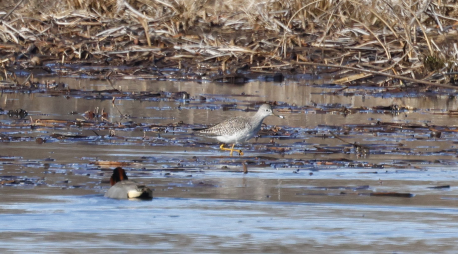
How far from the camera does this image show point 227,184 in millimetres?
9828

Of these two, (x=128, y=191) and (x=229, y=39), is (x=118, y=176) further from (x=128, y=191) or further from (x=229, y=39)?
(x=229, y=39)

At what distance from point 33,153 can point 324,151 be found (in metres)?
3.17

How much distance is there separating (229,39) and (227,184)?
47.5 feet

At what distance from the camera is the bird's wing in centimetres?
1262

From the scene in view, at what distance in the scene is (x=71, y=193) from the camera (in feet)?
29.7

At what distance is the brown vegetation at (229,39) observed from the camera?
68.6ft

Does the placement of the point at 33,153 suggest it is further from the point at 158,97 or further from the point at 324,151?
the point at 158,97

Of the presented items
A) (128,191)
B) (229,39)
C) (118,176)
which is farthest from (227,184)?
(229,39)

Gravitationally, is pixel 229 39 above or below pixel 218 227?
above

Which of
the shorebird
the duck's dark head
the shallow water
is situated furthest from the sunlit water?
the shorebird

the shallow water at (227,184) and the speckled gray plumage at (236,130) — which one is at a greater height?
the speckled gray plumage at (236,130)

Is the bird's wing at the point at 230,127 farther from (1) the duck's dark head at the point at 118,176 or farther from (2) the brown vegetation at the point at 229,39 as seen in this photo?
(2) the brown vegetation at the point at 229,39

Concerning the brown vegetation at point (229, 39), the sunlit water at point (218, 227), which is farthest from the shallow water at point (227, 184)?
the brown vegetation at point (229, 39)

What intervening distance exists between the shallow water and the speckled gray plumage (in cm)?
19
